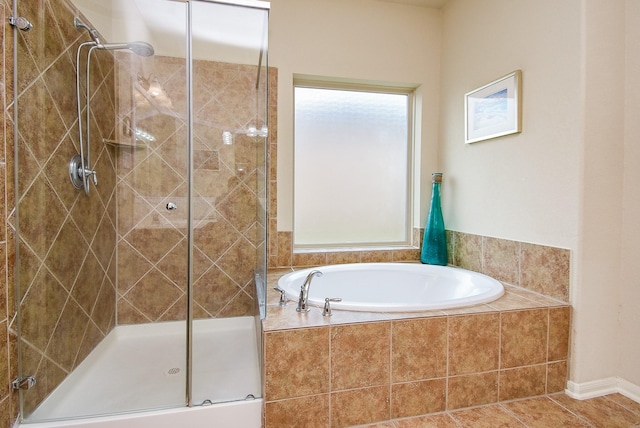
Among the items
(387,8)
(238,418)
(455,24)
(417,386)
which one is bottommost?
(238,418)

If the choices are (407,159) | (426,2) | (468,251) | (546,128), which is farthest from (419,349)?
(426,2)

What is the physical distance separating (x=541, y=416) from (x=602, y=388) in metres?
0.42

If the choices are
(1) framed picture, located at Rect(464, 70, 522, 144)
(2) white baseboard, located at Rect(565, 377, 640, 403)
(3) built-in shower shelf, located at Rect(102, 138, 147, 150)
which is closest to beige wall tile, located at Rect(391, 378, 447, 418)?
(2) white baseboard, located at Rect(565, 377, 640, 403)

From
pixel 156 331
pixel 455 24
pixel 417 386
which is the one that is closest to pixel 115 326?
pixel 156 331

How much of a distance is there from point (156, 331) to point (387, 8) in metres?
2.76

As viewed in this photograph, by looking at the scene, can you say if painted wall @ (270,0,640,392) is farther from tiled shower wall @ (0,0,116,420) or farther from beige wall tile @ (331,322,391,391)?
tiled shower wall @ (0,0,116,420)

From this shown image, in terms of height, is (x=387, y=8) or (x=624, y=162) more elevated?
(x=387, y=8)

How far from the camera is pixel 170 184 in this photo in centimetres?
191

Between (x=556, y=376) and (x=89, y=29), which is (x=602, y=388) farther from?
(x=89, y=29)

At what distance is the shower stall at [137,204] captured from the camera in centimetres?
136

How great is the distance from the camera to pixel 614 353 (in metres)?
1.55

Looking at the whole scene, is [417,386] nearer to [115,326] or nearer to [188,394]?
[188,394]

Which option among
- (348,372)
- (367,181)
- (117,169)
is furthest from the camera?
(367,181)

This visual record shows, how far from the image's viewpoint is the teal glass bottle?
2.35 metres
